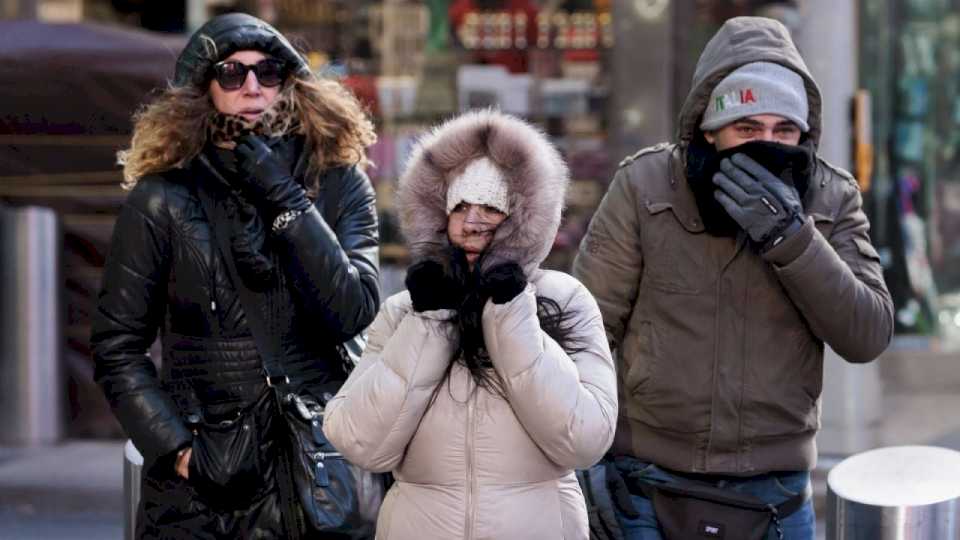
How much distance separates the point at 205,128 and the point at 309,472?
2.96 ft

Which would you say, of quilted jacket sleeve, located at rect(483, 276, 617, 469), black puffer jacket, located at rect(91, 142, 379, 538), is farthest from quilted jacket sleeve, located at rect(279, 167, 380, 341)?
quilted jacket sleeve, located at rect(483, 276, 617, 469)

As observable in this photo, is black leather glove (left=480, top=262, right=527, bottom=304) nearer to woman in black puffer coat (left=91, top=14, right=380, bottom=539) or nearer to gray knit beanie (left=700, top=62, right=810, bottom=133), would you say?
woman in black puffer coat (left=91, top=14, right=380, bottom=539)

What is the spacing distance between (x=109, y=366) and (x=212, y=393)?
10.8 inches

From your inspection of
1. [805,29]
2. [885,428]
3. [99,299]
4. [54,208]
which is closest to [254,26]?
[99,299]

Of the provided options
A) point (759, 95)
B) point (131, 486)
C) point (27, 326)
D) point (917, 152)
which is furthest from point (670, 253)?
point (917, 152)

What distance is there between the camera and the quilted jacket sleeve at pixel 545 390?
3375mm

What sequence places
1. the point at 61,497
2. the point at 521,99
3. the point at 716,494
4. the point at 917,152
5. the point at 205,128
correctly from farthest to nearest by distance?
the point at 917,152 < the point at 521,99 < the point at 61,497 < the point at 205,128 < the point at 716,494

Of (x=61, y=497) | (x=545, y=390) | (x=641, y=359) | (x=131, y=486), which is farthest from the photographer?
(x=61, y=497)

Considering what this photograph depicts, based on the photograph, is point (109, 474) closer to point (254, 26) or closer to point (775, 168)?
point (254, 26)

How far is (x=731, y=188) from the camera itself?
13.0ft

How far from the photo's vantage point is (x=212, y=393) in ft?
13.6

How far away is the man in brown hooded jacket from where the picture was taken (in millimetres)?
4031

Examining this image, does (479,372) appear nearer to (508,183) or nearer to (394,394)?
(394,394)

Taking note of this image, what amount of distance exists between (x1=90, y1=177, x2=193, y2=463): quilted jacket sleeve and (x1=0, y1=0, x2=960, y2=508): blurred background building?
5.10 meters
